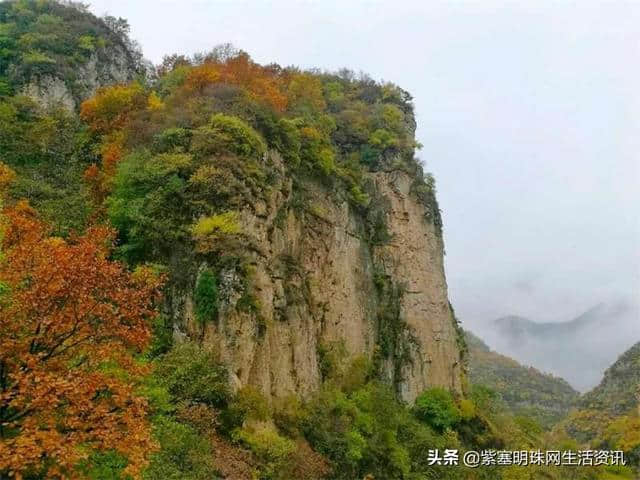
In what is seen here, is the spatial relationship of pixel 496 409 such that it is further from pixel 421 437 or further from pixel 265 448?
pixel 265 448

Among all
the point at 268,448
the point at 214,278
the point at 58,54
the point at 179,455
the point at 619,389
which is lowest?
the point at 268,448

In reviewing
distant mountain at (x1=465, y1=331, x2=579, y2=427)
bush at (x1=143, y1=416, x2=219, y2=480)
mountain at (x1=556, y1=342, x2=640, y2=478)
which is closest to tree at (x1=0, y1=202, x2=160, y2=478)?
bush at (x1=143, y1=416, x2=219, y2=480)

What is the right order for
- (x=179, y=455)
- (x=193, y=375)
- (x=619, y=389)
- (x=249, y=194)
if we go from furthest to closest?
(x=619, y=389) < (x=249, y=194) < (x=193, y=375) < (x=179, y=455)

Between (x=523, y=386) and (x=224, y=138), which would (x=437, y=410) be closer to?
(x=224, y=138)

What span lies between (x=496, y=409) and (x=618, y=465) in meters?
16.5

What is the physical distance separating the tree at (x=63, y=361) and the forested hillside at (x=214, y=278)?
0.17 ft

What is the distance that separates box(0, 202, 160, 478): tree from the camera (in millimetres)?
10781

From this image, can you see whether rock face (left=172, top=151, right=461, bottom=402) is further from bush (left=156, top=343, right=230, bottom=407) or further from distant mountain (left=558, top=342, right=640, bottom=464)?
→ distant mountain (left=558, top=342, right=640, bottom=464)

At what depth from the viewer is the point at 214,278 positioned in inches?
870

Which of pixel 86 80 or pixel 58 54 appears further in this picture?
pixel 86 80

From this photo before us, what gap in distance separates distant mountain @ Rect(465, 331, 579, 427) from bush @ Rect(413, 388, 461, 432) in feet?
226

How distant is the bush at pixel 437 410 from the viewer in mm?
36344

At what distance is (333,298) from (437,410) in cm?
969

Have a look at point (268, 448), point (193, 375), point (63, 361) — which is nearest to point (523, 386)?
point (268, 448)
